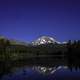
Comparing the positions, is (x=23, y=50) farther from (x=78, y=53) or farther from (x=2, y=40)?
(x=78, y=53)

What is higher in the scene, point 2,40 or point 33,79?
point 2,40

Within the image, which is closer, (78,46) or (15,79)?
(15,79)

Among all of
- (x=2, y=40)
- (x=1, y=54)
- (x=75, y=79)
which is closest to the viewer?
(x=75, y=79)

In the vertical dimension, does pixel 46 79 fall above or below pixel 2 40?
below

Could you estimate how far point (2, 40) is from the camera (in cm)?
17850

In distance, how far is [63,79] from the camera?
44.9m

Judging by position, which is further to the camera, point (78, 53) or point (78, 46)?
point (78, 46)

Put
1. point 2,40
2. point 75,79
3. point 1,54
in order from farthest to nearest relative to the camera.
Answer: point 2,40 → point 1,54 → point 75,79

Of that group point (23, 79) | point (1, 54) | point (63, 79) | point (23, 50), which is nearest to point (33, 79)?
point (23, 79)

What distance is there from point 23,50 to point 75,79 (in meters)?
155

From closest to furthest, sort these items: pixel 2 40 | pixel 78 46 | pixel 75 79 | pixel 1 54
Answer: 1. pixel 75 79
2. pixel 1 54
3. pixel 2 40
4. pixel 78 46

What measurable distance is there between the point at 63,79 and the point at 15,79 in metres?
7.80

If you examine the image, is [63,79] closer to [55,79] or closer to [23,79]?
[55,79]

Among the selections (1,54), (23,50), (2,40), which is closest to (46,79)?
(1,54)
